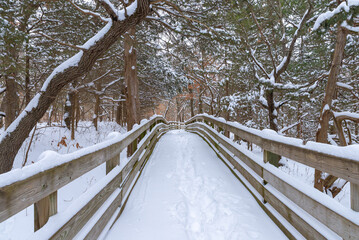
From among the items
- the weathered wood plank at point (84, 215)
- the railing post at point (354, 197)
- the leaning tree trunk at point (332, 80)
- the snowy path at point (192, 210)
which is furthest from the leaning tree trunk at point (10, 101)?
the leaning tree trunk at point (332, 80)

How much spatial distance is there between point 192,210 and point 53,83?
3.97 meters

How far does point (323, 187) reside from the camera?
575 centimetres

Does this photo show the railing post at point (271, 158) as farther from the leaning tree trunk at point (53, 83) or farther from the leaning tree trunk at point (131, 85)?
the leaning tree trunk at point (131, 85)

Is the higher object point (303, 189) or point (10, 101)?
point (10, 101)

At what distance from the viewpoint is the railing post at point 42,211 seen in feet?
4.70

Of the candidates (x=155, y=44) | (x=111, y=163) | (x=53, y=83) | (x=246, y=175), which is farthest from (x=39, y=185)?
(x=155, y=44)

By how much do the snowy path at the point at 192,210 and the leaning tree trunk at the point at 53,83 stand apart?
282 cm

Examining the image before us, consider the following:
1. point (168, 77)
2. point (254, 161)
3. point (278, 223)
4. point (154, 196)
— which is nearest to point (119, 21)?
point (154, 196)

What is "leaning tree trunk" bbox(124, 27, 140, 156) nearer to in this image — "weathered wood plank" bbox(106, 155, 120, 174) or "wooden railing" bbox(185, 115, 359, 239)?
"weathered wood plank" bbox(106, 155, 120, 174)

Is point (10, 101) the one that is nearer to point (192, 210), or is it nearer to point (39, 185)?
point (192, 210)

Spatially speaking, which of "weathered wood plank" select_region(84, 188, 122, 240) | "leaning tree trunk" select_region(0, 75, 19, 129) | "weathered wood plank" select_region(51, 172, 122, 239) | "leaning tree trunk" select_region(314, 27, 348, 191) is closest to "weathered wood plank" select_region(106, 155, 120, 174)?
"weathered wood plank" select_region(51, 172, 122, 239)

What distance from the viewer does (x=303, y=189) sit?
212cm

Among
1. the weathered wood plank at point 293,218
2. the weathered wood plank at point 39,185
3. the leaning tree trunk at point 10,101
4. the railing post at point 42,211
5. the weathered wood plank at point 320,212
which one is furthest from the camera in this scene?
the leaning tree trunk at point 10,101

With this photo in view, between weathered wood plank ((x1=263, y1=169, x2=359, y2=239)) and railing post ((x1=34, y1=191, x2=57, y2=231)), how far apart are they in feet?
7.56
